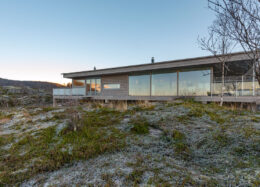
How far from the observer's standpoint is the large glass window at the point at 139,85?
420 inches

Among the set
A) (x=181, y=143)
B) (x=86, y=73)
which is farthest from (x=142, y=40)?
(x=181, y=143)

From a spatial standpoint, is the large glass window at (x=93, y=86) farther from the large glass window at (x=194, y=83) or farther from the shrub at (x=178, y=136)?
the shrub at (x=178, y=136)

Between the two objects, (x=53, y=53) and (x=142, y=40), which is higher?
(x=142, y=40)

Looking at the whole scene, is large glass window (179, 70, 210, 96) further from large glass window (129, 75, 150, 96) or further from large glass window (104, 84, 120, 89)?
large glass window (104, 84, 120, 89)

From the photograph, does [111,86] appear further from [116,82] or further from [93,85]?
[93,85]

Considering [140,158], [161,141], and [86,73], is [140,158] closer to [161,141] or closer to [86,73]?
[161,141]

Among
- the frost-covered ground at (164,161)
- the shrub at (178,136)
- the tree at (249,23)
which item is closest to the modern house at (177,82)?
the frost-covered ground at (164,161)

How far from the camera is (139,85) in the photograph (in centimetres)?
1107

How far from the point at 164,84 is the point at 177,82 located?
Result: 1.02 m

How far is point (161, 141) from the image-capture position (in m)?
2.62

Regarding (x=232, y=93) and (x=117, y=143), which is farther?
(x=232, y=93)

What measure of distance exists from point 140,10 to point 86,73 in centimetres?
835

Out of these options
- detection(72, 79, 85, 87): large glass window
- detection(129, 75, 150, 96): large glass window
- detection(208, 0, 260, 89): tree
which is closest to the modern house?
detection(129, 75, 150, 96): large glass window

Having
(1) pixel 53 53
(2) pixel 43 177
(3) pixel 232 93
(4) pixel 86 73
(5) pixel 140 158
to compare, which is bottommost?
(2) pixel 43 177
